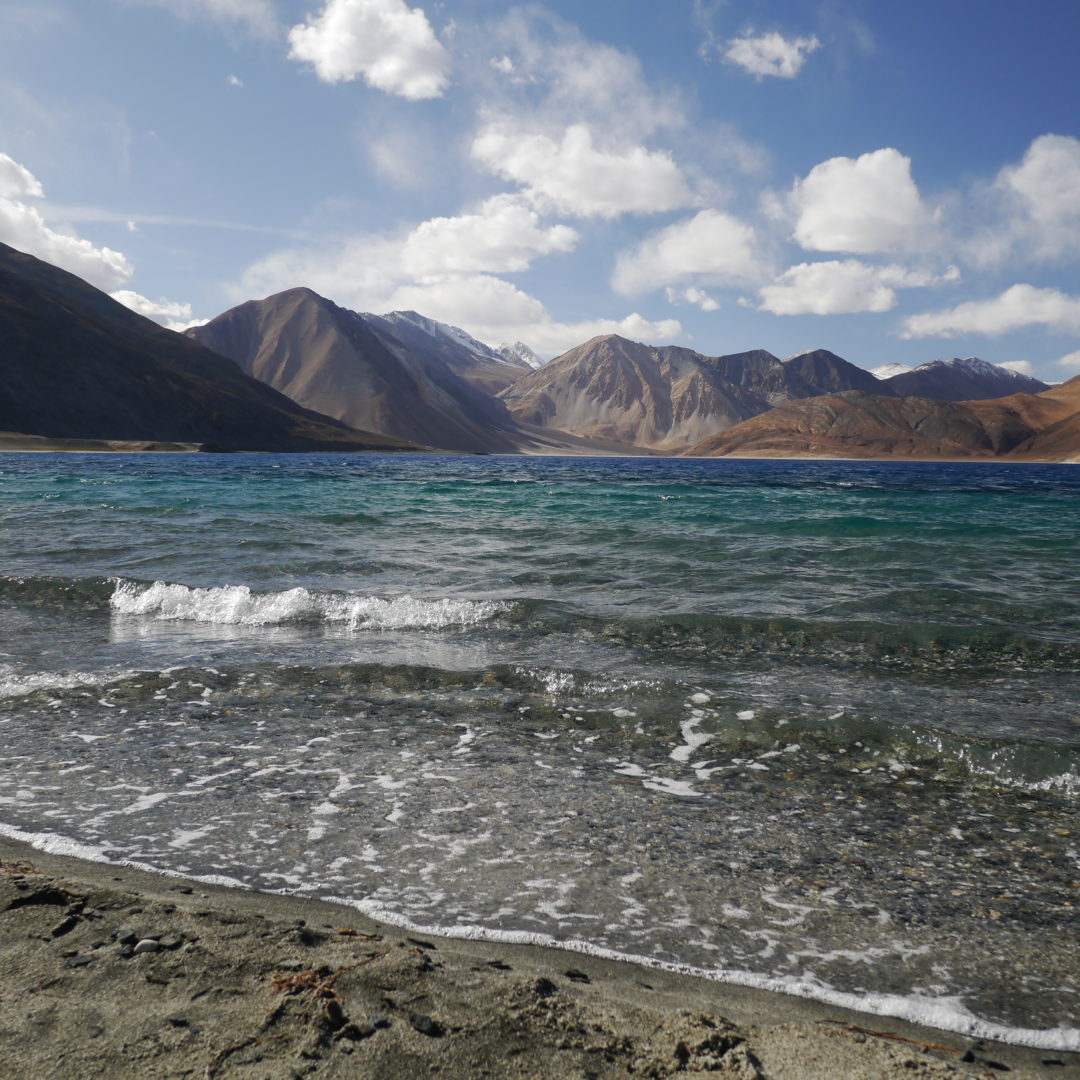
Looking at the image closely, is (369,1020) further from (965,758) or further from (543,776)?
(965,758)

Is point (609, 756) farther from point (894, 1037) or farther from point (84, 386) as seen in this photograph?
point (84, 386)

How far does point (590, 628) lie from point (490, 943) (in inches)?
300

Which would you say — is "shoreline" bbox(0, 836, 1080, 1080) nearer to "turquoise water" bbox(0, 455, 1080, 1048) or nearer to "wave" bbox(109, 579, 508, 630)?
"turquoise water" bbox(0, 455, 1080, 1048)

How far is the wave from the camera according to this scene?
1170 cm

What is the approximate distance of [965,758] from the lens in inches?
255

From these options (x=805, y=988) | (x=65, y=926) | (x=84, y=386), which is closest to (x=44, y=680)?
(x=65, y=926)

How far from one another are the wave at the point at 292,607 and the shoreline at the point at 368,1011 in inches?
309

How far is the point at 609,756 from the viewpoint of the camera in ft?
21.7

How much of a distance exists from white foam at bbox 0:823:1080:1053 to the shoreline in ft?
0.19

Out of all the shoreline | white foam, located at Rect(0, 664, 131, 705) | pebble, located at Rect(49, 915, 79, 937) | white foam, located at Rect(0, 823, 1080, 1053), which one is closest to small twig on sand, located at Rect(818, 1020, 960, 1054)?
the shoreline

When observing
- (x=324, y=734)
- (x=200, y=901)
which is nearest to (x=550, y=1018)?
(x=200, y=901)

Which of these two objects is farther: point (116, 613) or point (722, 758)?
point (116, 613)

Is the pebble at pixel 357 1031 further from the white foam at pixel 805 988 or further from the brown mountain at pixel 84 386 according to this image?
the brown mountain at pixel 84 386


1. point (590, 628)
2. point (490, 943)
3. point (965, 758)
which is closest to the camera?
point (490, 943)
